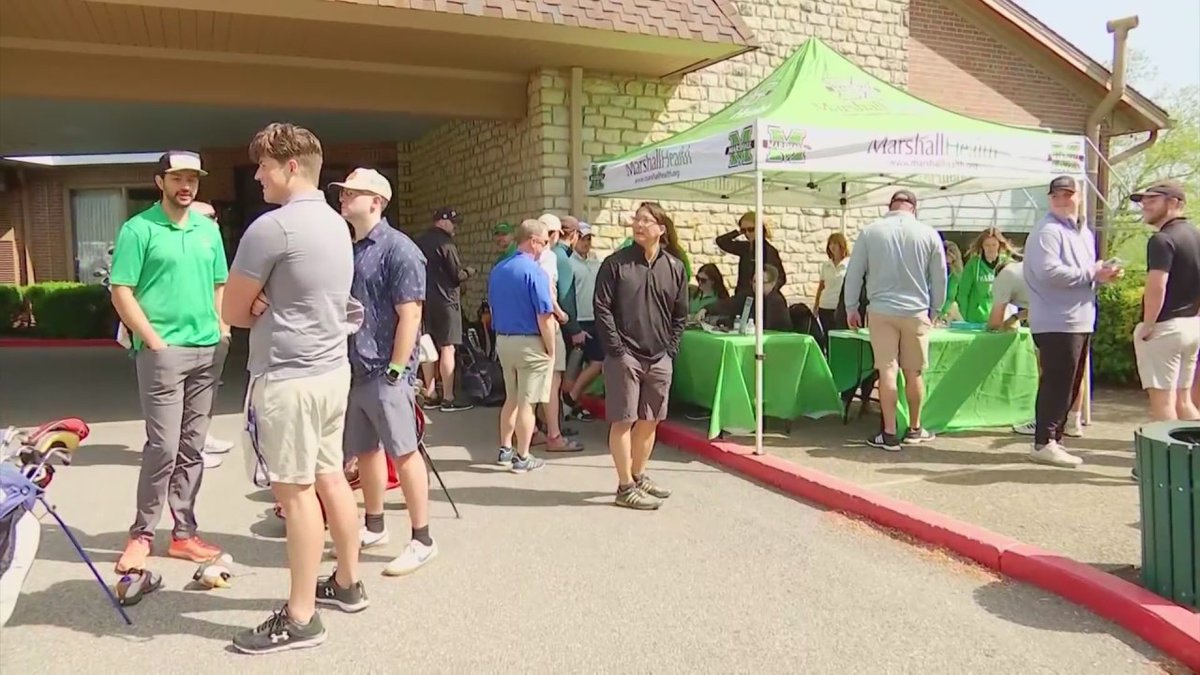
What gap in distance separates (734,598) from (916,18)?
12601mm

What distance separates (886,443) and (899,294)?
3.61ft

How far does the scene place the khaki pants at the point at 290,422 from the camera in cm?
323

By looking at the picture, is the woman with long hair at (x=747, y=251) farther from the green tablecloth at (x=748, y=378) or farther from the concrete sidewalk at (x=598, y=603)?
the concrete sidewalk at (x=598, y=603)

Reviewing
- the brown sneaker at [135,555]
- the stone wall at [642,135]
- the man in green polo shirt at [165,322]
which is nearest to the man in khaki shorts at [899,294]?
the stone wall at [642,135]

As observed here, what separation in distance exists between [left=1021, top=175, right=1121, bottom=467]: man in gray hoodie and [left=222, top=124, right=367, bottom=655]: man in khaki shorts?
453 cm

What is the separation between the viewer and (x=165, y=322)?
4.07 m

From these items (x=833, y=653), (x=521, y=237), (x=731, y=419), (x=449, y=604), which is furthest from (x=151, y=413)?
(x=731, y=419)

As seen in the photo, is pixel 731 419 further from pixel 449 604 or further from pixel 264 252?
pixel 264 252

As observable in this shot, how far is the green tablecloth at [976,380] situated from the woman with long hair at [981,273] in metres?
1.10

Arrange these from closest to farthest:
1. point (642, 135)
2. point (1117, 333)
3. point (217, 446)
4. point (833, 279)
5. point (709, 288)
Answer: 1. point (217, 446)
2. point (709, 288)
3. point (833, 279)
4. point (1117, 333)
5. point (642, 135)

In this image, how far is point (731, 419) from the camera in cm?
655

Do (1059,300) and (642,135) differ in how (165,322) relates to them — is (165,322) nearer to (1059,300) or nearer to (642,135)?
(1059,300)

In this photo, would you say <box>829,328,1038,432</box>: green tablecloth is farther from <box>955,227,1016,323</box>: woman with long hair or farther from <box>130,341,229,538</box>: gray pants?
<box>130,341,229,538</box>: gray pants

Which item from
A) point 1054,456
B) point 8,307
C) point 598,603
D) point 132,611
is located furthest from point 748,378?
point 8,307
